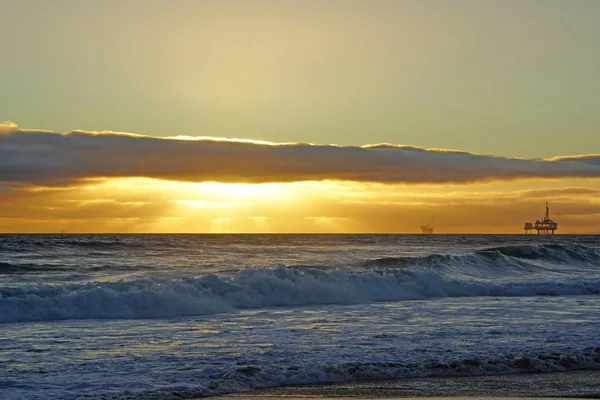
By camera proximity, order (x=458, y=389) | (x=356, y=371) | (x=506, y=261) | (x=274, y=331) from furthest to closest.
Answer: (x=506, y=261)
(x=274, y=331)
(x=356, y=371)
(x=458, y=389)

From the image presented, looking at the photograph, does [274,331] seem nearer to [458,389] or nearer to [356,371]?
[356,371]

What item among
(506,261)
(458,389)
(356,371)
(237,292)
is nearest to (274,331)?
(356,371)

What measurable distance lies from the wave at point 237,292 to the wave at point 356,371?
9952mm

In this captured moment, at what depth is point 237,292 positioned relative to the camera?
2558cm

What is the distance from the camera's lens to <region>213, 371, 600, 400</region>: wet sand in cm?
1096

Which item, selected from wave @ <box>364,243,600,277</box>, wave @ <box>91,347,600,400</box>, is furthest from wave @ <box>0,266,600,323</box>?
wave @ <box>91,347,600,400</box>

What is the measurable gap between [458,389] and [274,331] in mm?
6800

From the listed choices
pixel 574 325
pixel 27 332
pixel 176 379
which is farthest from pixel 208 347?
pixel 574 325

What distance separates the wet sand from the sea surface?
0.43m

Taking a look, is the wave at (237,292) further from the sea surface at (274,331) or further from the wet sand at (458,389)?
the wet sand at (458,389)

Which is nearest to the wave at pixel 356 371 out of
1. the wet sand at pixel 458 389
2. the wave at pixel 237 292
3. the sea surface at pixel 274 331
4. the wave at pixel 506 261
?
the sea surface at pixel 274 331

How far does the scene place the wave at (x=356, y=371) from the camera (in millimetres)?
11445

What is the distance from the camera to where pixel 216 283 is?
86.2ft

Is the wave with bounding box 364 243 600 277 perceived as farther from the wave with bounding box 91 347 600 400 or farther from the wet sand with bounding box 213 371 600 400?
the wet sand with bounding box 213 371 600 400
